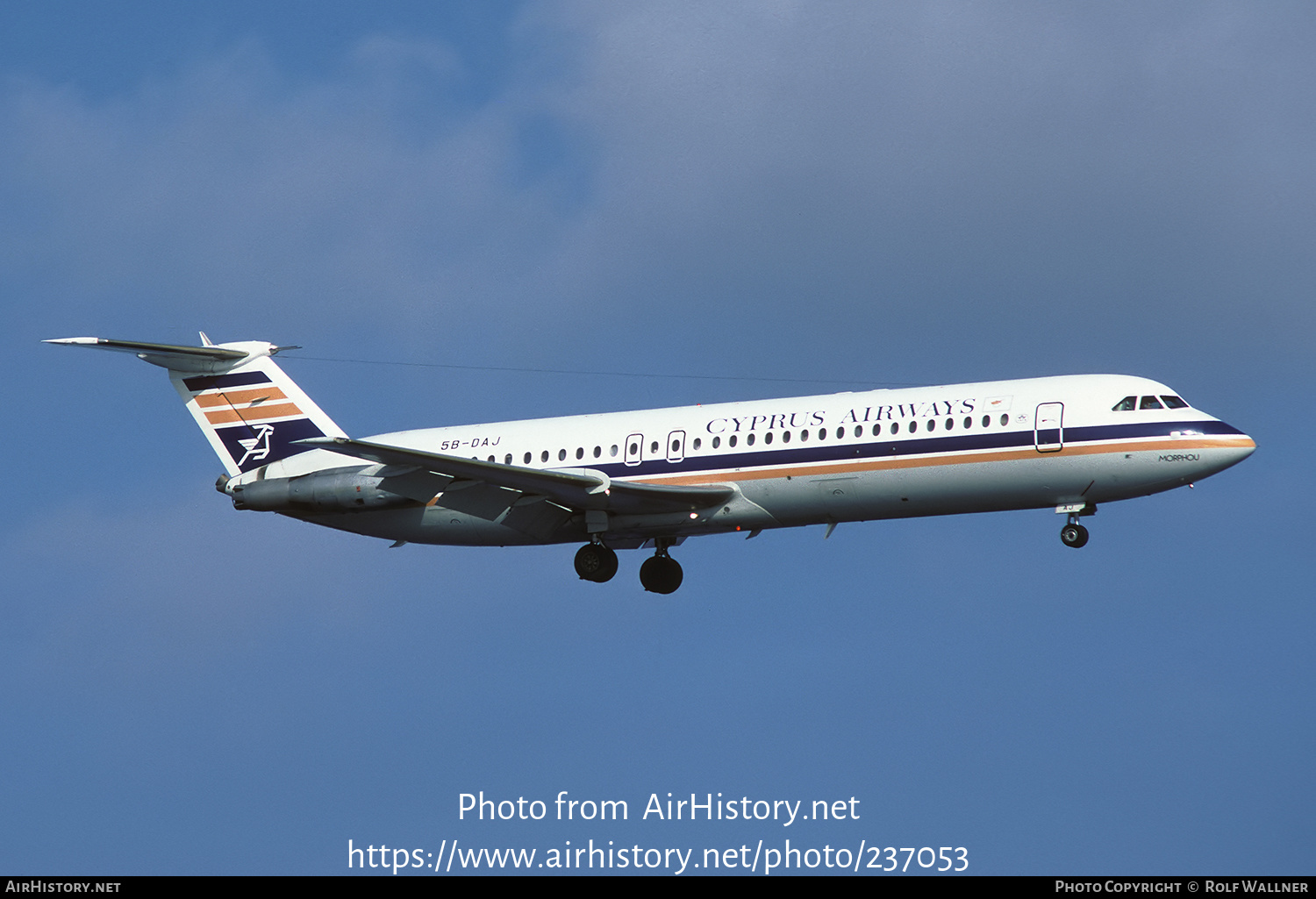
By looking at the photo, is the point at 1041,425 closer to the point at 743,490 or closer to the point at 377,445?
the point at 743,490

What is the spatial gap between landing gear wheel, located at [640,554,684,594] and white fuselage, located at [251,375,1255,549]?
2.20 m

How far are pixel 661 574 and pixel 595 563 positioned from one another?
3015 mm

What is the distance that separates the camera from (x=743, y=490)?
4072 cm

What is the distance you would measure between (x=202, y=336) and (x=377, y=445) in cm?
1126

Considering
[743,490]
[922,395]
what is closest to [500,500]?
[743,490]

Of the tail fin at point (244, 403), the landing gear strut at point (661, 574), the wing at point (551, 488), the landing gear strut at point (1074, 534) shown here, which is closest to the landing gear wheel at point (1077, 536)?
the landing gear strut at point (1074, 534)

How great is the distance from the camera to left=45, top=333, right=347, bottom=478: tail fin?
46.5 metres

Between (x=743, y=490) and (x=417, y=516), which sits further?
(x=417, y=516)

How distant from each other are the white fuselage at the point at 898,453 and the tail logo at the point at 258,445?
5.67 m

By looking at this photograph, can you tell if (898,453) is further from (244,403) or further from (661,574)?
(244,403)

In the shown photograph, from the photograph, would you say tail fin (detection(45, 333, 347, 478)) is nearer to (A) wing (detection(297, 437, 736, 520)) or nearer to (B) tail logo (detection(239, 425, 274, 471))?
(B) tail logo (detection(239, 425, 274, 471))

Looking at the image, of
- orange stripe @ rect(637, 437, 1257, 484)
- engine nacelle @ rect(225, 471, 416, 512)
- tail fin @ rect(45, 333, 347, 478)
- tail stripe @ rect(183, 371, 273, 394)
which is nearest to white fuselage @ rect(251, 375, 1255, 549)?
orange stripe @ rect(637, 437, 1257, 484)

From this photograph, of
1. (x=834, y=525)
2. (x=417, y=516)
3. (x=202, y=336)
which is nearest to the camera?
(x=834, y=525)

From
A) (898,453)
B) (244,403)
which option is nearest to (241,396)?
(244,403)
